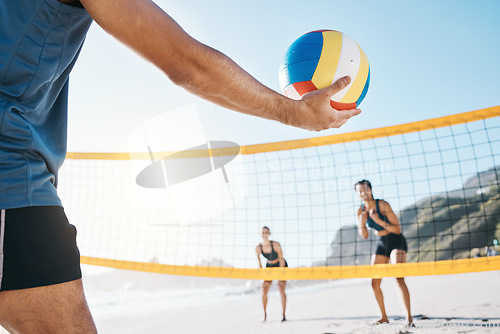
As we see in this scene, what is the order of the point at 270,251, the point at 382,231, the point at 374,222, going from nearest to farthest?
the point at 382,231 < the point at 374,222 < the point at 270,251

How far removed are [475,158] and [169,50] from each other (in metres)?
4.02

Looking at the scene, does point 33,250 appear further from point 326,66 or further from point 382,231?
point 382,231

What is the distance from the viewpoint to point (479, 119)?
371cm

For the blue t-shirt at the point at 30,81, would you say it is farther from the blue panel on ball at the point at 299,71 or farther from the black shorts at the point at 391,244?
the black shorts at the point at 391,244

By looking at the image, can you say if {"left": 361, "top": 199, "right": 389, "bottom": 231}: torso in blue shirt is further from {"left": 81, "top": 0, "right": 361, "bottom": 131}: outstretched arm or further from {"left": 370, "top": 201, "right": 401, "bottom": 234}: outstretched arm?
{"left": 81, "top": 0, "right": 361, "bottom": 131}: outstretched arm

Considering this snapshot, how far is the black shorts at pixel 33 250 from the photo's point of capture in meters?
0.78

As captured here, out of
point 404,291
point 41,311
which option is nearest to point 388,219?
point 404,291

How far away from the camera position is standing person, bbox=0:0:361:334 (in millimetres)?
790

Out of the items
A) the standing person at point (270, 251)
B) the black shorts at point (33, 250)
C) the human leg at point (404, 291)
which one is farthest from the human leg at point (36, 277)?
the standing person at point (270, 251)

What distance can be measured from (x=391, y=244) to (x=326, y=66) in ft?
12.3

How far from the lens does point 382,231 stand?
5059 mm

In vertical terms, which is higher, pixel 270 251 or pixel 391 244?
pixel 391 244

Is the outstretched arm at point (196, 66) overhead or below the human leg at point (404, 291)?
overhead

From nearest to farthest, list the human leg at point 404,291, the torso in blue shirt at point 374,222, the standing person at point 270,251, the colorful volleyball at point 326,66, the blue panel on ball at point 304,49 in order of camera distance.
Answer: the colorful volleyball at point 326,66 → the blue panel on ball at point 304,49 → the human leg at point 404,291 → the torso in blue shirt at point 374,222 → the standing person at point 270,251
